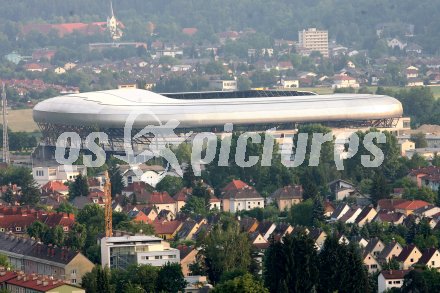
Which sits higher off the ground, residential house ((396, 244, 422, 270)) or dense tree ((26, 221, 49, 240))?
dense tree ((26, 221, 49, 240))

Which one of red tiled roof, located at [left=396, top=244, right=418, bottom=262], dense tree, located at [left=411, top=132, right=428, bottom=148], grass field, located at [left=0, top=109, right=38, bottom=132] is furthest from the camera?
grass field, located at [left=0, top=109, right=38, bottom=132]

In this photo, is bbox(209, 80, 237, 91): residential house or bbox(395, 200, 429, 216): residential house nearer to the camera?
bbox(395, 200, 429, 216): residential house

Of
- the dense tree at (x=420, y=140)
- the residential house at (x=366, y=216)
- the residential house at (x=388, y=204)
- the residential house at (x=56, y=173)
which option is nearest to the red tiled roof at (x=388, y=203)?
the residential house at (x=388, y=204)

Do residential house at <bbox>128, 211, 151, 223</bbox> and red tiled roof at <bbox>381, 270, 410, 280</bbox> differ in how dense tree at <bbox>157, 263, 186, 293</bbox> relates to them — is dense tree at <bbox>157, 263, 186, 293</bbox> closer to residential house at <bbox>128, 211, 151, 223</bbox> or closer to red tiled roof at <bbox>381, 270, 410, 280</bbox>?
red tiled roof at <bbox>381, 270, 410, 280</bbox>

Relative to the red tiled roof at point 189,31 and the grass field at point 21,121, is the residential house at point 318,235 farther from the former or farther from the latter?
the red tiled roof at point 189,31

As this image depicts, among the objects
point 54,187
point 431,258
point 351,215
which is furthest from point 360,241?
point 54,187

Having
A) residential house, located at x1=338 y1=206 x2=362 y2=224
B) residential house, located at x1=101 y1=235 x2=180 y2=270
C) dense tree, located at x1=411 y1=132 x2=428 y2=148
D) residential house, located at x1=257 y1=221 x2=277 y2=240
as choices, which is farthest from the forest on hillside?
residential house, located at x1=101 y1=235 x2=180 y2=270
